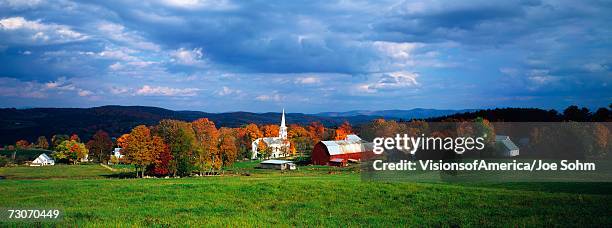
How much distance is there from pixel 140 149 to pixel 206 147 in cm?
920

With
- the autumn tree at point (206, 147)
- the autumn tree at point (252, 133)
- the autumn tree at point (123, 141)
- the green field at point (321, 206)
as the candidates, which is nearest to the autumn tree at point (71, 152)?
the autumn tree at point (123, 141)

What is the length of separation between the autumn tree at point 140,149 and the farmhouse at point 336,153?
121ft

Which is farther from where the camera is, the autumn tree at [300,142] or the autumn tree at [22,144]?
the autumn tree at [22,144]

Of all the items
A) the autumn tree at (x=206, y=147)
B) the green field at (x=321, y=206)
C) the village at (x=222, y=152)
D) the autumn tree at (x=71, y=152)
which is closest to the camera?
the green field at (x=321, y=206)

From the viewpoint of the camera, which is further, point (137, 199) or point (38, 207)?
point (137, 199)

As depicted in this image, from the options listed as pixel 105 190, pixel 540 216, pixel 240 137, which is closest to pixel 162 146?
pixel 105 190

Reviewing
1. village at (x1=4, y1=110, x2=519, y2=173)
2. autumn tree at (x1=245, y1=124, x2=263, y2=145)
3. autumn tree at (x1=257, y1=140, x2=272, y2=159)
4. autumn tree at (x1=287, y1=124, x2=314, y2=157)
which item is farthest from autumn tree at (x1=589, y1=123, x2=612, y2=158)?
autumn tree at (x1=245, y1=124, x2=263, y2=145)

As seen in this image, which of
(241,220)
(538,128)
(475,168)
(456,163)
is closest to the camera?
(241,220)

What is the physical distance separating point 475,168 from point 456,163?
20.8 feet

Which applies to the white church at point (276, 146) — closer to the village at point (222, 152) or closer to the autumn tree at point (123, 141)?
the village at point (222, 152)

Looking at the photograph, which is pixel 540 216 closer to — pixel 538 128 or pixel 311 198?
pixel 311 198

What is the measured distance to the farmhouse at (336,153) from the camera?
82562 millimetres

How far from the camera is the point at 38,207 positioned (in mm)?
19156

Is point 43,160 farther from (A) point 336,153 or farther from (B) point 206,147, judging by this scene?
(A) point 336,153
